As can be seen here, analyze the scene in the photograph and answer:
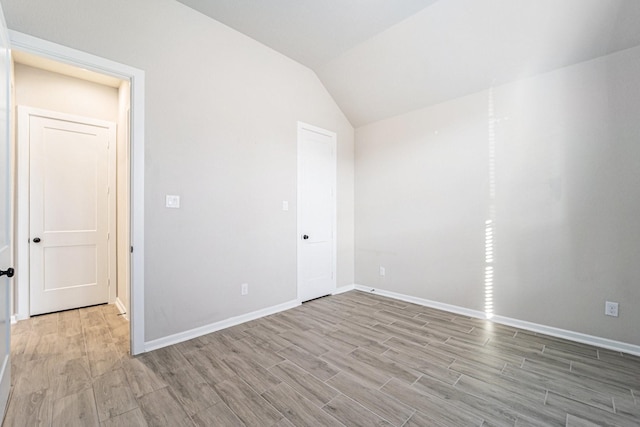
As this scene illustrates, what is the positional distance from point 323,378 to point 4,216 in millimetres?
2268

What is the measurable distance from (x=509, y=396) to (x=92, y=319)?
13.2 feet

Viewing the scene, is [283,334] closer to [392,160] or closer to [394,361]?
[394,361]

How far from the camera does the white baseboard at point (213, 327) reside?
2469 millimetres

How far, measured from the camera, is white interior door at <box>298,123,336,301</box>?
12.2 ft

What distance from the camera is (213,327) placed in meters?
2.84

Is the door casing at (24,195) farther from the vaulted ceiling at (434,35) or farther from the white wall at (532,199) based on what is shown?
the white wall at (532,199)

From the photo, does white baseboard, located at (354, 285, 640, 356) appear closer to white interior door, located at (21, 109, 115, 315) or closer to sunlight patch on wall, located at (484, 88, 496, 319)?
sunlight patch on wall, located at (484, 88, 496, 319)

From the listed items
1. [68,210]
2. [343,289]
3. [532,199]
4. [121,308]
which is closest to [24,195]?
[68,210]

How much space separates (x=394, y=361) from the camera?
2.26 meters

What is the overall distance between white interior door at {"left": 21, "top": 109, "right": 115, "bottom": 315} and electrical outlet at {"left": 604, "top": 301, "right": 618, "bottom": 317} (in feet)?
17.9

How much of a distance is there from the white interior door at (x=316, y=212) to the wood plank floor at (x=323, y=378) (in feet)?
3.07

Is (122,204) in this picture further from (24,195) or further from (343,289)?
(343,289)

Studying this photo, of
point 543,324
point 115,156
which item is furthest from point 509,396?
point 115,156

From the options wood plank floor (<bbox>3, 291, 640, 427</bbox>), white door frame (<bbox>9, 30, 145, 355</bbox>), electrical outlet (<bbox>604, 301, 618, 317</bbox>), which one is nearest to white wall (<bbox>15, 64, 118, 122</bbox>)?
white door frame (<bbox>9, 30, 145, 355</bbox>)
